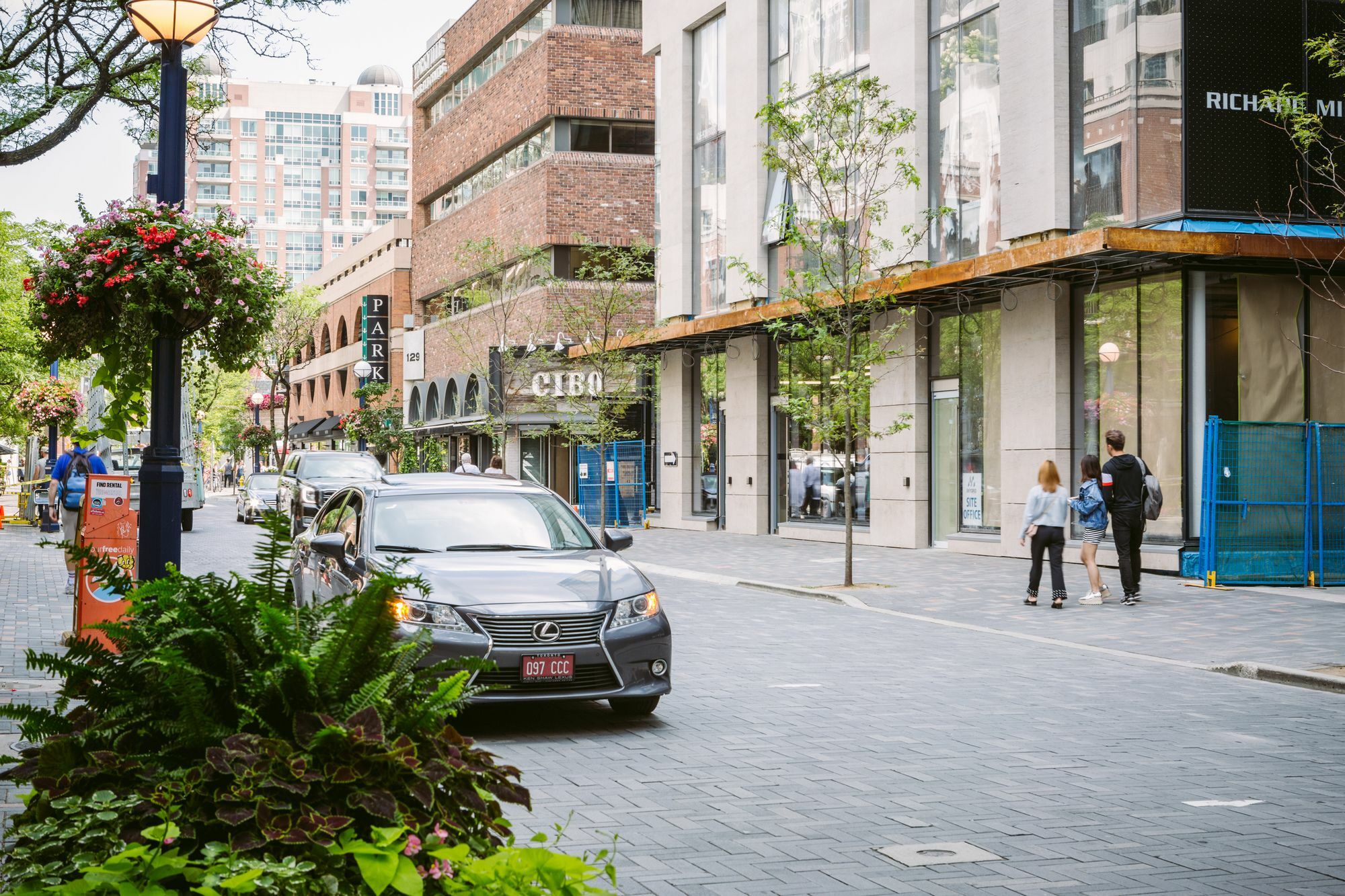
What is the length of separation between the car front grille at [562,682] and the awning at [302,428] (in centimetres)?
7026

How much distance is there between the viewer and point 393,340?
6331 centimetres

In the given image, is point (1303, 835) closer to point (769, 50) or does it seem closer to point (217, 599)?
point (217, 599)

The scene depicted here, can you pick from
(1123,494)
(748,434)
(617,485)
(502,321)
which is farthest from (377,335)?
(1123,494)

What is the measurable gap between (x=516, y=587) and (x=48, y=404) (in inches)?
1280

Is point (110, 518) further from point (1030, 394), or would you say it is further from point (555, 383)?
point (555, 383)

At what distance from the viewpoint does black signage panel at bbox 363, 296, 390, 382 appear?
63.1 m

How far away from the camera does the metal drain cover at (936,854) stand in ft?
18.1

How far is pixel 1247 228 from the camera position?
63.1 ft

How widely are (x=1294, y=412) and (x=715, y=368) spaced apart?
15.8 metres

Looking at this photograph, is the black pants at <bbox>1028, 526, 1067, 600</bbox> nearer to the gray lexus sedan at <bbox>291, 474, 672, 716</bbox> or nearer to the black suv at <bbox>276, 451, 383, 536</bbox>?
the gray lexus sedan at <bbox>291, 474, 672, 716</bbox>

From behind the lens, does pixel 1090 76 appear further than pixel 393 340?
No

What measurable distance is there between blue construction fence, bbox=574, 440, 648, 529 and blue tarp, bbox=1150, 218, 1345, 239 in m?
19.0

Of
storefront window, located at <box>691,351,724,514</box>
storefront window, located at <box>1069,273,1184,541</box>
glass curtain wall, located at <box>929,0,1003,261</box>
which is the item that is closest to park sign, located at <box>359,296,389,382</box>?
storefront window, located at <box>691,351,724,514</box>

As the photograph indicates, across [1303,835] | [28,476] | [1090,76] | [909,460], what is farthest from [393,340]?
[1303,835]
